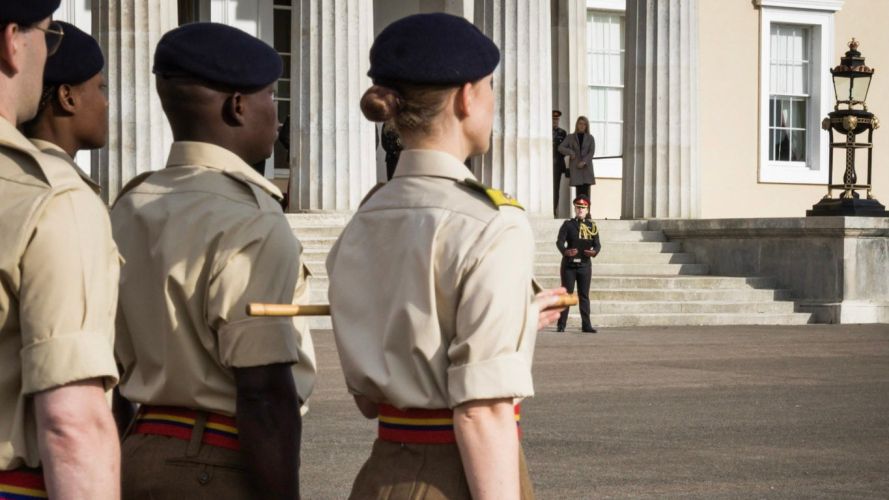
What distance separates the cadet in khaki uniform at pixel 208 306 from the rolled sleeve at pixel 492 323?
0.45 metres

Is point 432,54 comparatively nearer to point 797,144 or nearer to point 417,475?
point 417,475

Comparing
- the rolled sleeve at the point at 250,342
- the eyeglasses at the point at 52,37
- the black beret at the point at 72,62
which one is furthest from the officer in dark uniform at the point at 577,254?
the eyeglasses at the point at 52,37

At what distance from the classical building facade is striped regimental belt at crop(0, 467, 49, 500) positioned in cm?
2108

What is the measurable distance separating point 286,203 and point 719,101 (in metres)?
9.29

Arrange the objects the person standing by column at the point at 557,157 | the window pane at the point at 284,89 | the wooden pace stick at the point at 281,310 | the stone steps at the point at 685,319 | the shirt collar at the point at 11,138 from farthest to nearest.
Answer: the person standing by column at the point at 557,157 < the window pane at the point at 284,89 < the stone steps at the point at 685,319 < the wooden pace stick at the point at 281,310 < the shirt collar at the point at 11,138

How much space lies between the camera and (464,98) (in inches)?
142

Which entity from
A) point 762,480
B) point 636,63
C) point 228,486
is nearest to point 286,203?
point 636,63

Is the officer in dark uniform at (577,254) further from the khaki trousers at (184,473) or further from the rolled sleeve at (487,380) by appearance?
the rolled sleeve at (487,380)

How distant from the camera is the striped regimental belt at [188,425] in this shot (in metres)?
3.72

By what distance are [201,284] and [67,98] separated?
2.02 feet

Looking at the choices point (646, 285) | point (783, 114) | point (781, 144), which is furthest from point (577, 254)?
point (783, 114)

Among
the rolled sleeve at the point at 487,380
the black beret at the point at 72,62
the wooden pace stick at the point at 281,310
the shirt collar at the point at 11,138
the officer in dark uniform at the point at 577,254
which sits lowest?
the officer in dark uniform at the point at 577,254

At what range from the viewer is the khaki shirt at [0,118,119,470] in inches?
113

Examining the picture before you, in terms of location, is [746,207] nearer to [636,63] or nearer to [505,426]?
[636,63]
